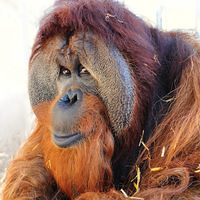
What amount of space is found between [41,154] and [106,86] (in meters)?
0.77

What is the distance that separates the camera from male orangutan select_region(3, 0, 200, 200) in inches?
51.2

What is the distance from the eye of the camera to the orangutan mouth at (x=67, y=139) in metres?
1.33

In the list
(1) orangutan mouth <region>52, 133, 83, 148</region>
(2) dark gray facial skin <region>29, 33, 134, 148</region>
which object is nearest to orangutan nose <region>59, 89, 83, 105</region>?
(2) dark gray facial skin <region>29, 33, 134, 148</region>

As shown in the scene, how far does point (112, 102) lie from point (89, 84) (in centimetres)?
15

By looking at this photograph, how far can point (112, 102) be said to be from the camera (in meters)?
1.34

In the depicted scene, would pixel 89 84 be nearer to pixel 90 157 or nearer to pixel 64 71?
pixel 64 71

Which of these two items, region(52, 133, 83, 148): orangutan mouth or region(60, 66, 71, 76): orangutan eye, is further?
region(60, 66, 71, 76): orangutan eye

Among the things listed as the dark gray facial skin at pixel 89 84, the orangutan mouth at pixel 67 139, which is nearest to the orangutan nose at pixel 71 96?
the dark gray facial skin at pixel 89 84

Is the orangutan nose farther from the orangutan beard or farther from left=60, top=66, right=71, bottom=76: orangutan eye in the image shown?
left=60, top=66, right=71, bottom=76: orangutan eye

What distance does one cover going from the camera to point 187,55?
1.50 m

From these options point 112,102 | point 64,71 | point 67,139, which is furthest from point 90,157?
point 64,71

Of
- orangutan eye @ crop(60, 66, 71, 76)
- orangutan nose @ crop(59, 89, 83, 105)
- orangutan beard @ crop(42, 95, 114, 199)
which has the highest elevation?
orangutan eye @ crop(60, 66, 71, 76)

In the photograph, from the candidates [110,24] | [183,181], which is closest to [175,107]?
[183,181]

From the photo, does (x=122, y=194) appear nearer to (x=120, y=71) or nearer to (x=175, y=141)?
Answer: (x=175, y=141)
